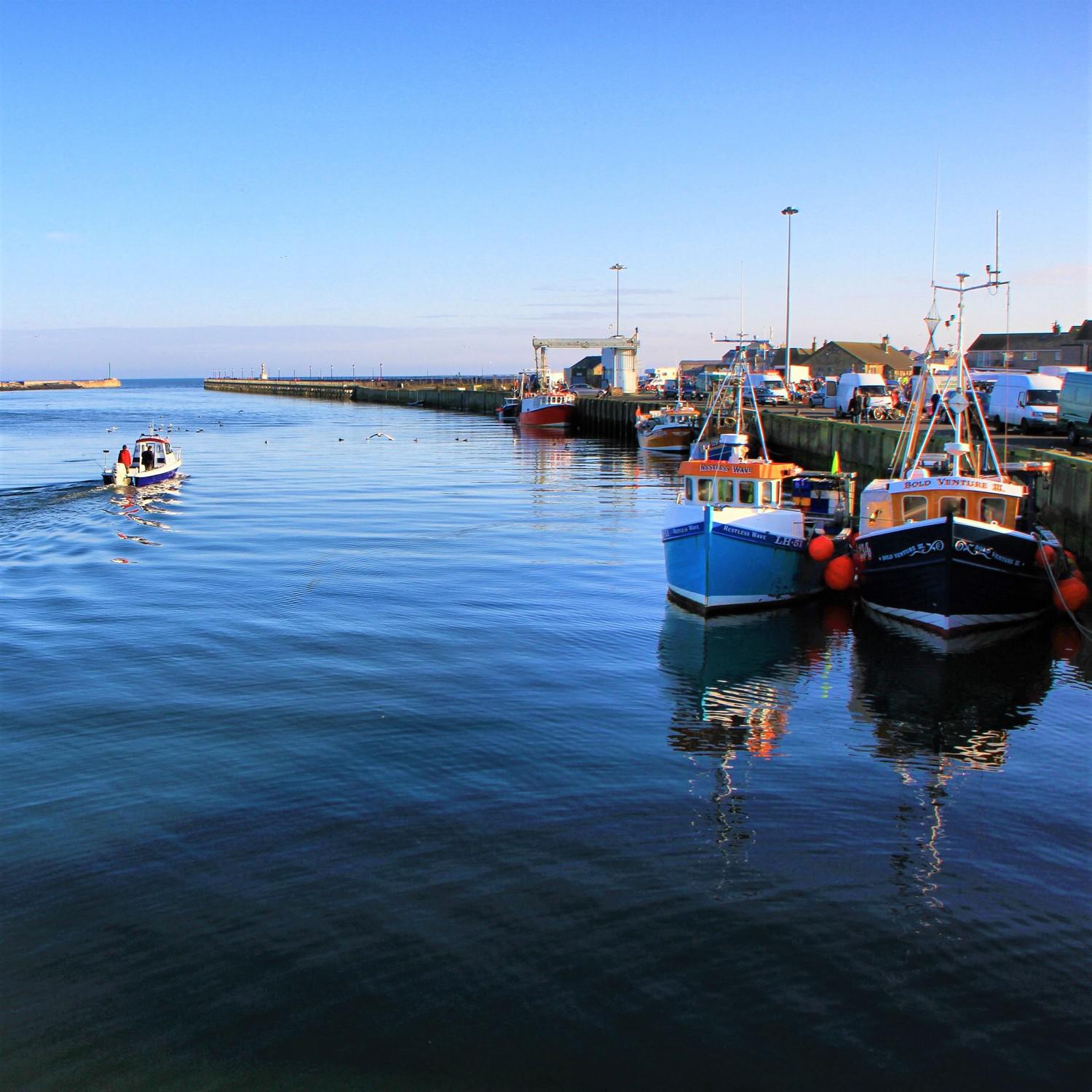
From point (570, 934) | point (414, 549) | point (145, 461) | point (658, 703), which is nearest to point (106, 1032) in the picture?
point (570, 934)

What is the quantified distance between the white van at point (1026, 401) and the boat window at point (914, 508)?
23.2m

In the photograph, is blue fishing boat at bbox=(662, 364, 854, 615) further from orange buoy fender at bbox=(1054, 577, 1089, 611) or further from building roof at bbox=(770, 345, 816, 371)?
building roof at bbox=(770, 345, 816, 371)

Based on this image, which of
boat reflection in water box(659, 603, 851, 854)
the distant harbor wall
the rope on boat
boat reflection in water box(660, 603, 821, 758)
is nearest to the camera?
boat reflection in water box(659, 603, 851, 854)

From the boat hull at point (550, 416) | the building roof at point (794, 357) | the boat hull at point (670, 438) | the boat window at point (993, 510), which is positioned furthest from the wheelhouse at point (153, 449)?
the building roof at point (794, 357)

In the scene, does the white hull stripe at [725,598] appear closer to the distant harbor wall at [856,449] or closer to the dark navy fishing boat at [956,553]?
the dark navy fishing boat at [956,553]

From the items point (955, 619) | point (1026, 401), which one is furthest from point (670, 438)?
point (955, 619)

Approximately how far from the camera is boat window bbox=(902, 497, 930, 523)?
2382 cm

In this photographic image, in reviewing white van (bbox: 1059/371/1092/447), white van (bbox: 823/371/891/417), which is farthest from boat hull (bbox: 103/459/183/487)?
white van (bbox: 1059/371/1092/447)

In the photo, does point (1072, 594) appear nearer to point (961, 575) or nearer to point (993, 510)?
point (993, 510)

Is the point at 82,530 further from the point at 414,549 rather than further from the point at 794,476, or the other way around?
the point at 794,476

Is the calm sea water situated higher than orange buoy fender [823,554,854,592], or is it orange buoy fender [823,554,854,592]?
orange buoy fender [823,554,854,592]

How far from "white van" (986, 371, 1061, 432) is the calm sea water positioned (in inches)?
968

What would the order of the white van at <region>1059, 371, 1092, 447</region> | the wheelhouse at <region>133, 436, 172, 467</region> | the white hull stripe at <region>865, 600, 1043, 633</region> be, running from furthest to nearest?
the wheelhouse at <region>133, 436, 172, 467</region>, the white van at <region>1059, 371, 1092, 447</region>, the white hull stripe at <region>865, 600, 1043, 633</region>

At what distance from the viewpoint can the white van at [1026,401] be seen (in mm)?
44188
